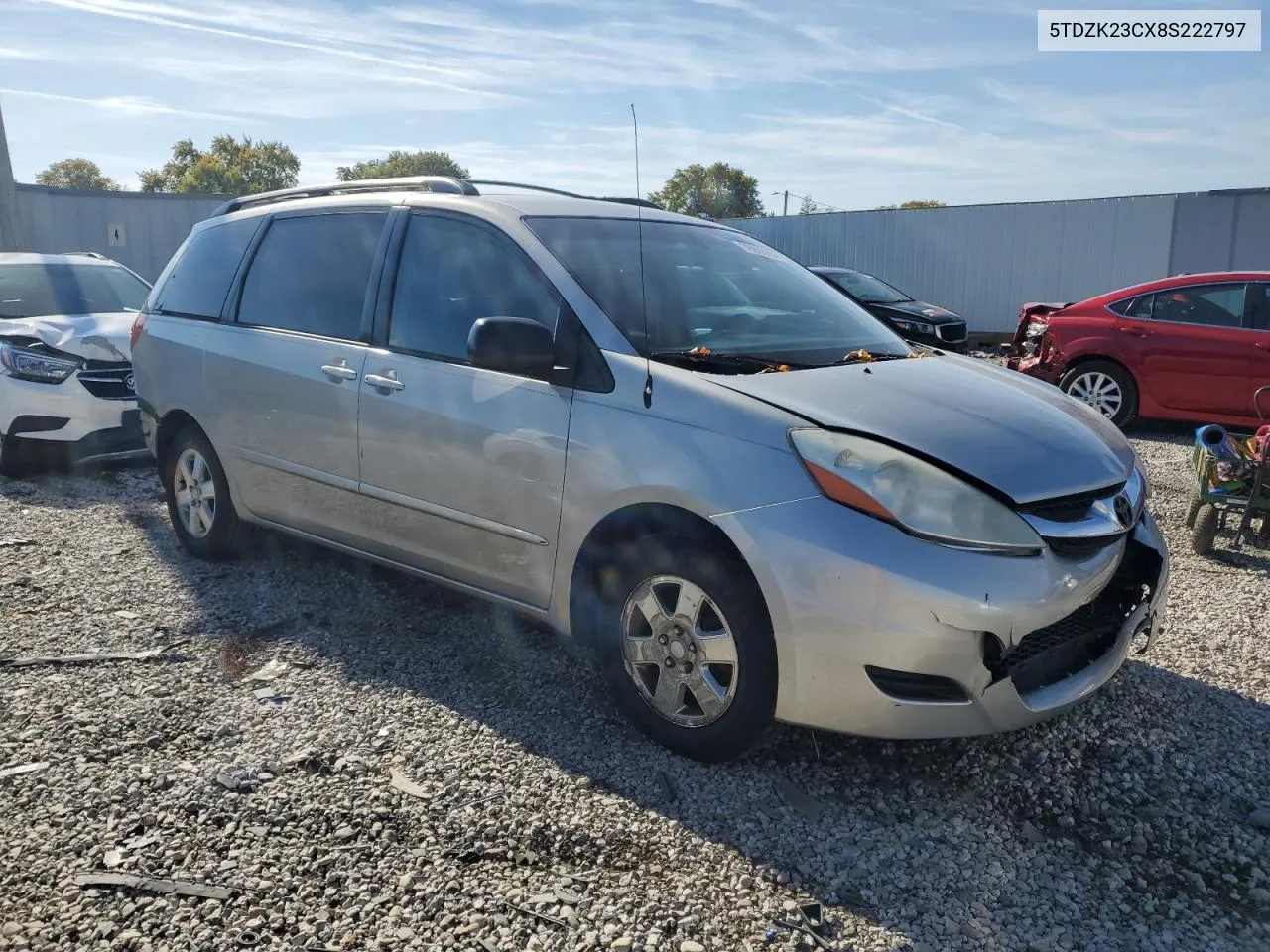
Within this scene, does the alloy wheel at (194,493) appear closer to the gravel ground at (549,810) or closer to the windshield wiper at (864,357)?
the gravel ground at (549,810)

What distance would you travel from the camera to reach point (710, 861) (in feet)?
9.20

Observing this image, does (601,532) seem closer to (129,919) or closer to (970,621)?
(970,621)

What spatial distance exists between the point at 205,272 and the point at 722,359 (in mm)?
3196

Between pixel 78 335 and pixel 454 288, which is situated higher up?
pixel 454 288

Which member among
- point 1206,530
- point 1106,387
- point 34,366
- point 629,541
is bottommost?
point 1206,530

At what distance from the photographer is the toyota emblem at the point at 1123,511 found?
3.28 meters

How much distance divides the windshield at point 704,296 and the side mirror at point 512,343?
11.1 inches

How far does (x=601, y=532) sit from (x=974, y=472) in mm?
1171

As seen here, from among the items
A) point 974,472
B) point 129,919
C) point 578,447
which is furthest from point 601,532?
point 129,919

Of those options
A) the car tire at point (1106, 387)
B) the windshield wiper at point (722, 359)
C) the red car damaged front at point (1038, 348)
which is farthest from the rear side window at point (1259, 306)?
the windshield wiper at point (722, 359)

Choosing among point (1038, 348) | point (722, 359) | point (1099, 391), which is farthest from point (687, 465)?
point (1038, 348)

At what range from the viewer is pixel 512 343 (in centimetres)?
343

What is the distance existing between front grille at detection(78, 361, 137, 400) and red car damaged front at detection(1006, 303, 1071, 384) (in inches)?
292

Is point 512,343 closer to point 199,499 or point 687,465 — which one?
point 687,465
